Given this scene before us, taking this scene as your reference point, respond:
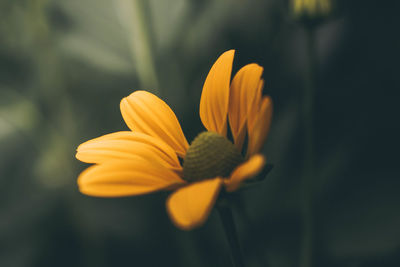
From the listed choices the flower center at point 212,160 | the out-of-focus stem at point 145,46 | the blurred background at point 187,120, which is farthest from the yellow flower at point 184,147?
the out-of-focus stem at point 145,46

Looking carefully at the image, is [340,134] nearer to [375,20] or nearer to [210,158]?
[375,20]

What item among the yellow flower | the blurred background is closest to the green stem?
the blurred background

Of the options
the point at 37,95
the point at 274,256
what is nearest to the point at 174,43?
the point at 37,95

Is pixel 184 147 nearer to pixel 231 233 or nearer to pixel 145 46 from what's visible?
pixel 231 233

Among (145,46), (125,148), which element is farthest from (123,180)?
(145,46)

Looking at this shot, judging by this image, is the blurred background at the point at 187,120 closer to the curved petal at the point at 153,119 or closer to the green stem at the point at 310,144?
the green stem at the point at 310,144
